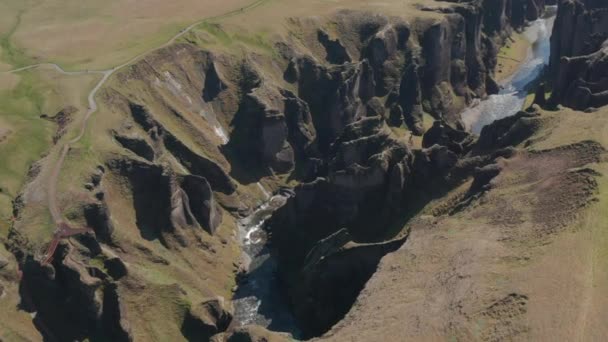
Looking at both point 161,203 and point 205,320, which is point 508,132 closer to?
point 205,320

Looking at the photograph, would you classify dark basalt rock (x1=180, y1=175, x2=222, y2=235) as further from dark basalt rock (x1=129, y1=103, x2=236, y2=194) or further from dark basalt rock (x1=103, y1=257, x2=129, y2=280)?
dark basalt rock (x1=103, y1=257, x2=129, y2=280)

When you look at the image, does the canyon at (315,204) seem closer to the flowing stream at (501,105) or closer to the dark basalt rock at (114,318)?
the dark basalt rock at (114,318)

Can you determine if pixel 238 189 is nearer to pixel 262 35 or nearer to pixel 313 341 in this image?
pixel 262 35

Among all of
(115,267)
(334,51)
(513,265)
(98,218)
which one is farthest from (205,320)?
(334,51)

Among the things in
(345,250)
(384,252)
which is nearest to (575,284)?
(384,252)

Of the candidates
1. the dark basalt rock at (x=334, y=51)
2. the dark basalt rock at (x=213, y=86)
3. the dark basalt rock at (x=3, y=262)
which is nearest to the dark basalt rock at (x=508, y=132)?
the dark basalt rock at (x=213, y=86)
